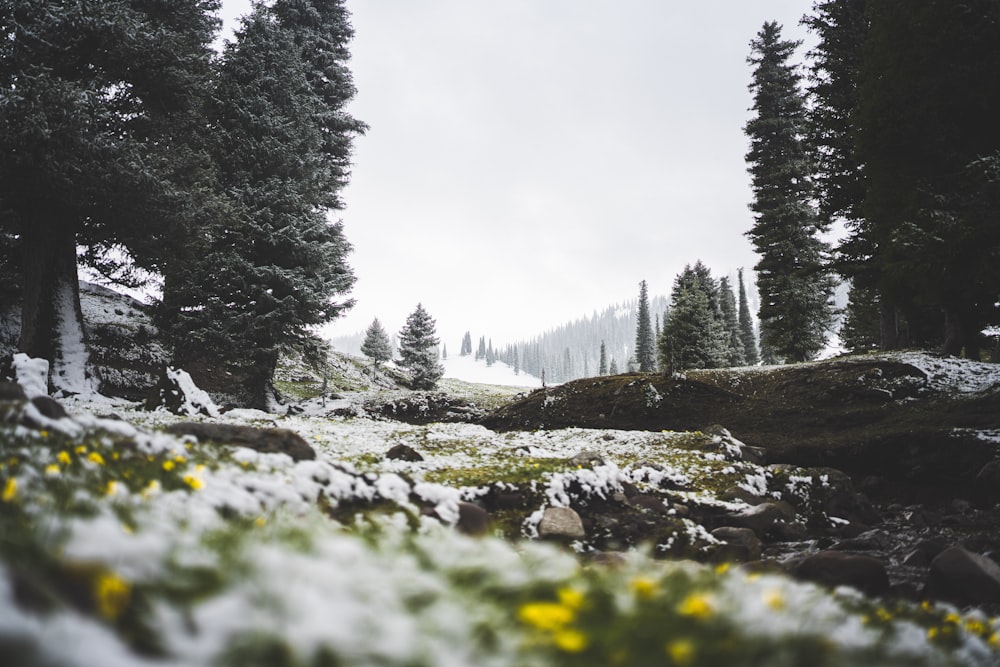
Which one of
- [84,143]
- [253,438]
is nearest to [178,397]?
[84,143]

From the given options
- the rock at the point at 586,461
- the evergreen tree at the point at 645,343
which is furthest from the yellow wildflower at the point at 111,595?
the evergreen tree at the point at 645,343

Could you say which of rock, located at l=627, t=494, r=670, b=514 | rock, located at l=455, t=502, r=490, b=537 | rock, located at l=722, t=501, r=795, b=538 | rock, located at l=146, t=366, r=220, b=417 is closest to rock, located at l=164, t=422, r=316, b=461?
rock, located at l=455, t=502, r=490, b=537

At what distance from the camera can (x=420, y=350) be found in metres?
44.4

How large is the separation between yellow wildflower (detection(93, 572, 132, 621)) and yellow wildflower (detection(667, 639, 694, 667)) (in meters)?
1.65

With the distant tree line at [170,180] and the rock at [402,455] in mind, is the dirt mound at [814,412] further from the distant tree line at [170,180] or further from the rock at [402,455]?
the distant tree line at [170,180]

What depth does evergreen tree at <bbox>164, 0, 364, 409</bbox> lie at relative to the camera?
16.2 meters

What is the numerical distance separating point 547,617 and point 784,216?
2891 cm

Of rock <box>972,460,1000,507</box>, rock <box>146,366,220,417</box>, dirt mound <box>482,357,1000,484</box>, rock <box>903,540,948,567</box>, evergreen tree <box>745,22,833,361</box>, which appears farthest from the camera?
evergreen tree <box>745,22,833,361</box>

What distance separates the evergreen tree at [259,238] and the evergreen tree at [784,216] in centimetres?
2320

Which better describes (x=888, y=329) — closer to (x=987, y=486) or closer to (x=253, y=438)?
(x=987, y=486)

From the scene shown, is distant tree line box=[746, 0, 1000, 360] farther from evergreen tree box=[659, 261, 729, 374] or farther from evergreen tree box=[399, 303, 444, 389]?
evergreen tree box=[399, 303, 444, 389]

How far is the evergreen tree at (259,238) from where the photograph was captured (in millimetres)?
16250

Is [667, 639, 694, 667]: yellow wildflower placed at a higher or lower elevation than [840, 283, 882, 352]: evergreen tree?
lower

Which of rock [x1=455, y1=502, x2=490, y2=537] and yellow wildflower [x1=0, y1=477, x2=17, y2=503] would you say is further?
rock [x1=455, y1=502, x2=490, y2=537]
